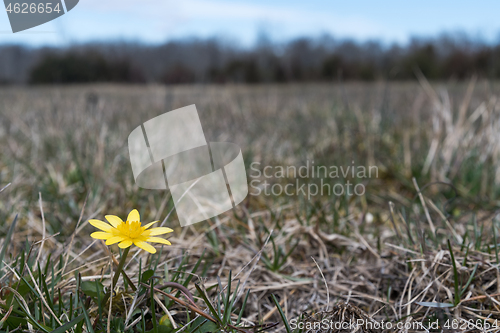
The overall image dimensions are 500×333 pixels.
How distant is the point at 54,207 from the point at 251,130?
1787 millimetres

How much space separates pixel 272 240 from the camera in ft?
3.84

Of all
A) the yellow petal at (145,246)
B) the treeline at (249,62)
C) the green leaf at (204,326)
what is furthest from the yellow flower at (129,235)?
the treeline at (249,62)

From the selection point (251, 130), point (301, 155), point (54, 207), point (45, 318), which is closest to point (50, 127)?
point (54, 207)

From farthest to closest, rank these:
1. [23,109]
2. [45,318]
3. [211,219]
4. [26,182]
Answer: [23,109] < [26,182] < [211,219] < [45,318]

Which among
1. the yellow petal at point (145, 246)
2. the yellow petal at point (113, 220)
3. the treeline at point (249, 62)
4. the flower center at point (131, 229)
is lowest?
the treeline at point (249, 62)

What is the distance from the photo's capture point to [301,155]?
7.85 feet

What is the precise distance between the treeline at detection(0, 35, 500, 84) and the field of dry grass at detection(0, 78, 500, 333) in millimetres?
972

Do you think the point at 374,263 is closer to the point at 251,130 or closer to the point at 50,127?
the point at 251,130

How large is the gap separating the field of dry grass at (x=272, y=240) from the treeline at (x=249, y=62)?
3.19 ft

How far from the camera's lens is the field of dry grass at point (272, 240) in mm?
885

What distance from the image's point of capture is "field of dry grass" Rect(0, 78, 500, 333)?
0.89 m

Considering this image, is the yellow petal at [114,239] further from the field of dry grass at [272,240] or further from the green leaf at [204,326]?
the green leaf at [204,326]

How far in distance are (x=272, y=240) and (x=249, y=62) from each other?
10.5m

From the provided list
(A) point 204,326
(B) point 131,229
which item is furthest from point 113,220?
(A) point 204,326
